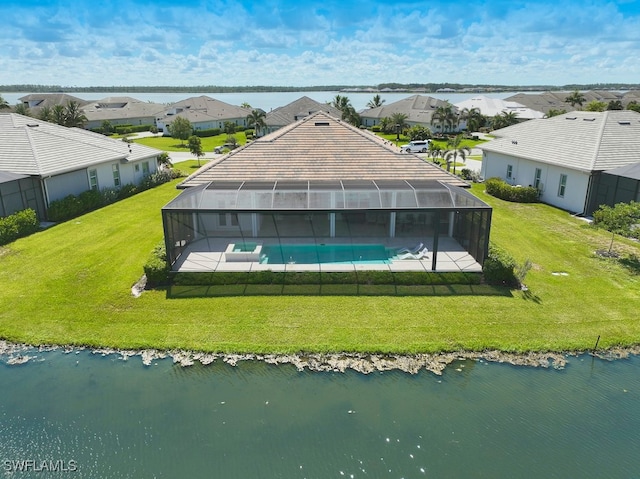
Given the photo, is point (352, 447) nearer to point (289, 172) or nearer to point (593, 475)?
point (593, 475)

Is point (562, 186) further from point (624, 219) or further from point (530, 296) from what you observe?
point (530, 296)

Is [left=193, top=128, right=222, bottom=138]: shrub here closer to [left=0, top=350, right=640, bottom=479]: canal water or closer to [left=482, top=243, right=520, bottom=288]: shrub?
[left=482, top=243, right=520, bottom=288]: shrub

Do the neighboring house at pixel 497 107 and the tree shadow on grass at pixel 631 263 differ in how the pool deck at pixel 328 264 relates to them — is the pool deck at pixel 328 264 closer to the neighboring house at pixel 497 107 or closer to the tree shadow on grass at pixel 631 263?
the tree shadow on grass at pixel 631 263

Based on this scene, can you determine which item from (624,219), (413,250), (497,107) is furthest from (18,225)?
(497,107)

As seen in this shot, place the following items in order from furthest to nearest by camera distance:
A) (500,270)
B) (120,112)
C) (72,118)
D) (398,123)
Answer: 1. (120,112)
2. (398,123)
3. (72,118)
4. (500,270)

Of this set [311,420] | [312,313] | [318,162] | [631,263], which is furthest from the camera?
[318,162]

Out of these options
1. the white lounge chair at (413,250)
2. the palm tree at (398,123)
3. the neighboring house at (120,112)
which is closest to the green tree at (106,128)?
the neighboring house at (120,112)

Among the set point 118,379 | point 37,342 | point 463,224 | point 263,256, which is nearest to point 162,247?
point 263,256
